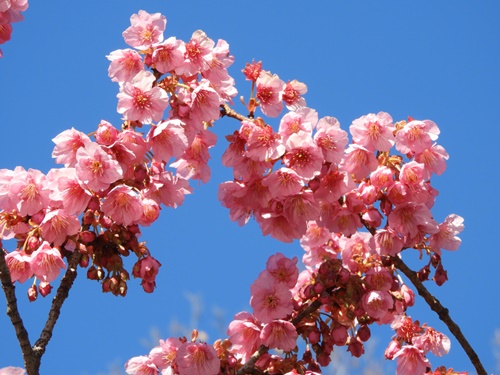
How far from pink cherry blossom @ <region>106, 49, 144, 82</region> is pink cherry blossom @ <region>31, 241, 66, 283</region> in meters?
0.72

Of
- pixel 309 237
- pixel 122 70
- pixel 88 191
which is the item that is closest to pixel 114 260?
pixel 88 191

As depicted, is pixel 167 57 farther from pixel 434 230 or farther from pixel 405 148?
pixel 434 230

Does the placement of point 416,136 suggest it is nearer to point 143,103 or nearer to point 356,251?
point 356,251

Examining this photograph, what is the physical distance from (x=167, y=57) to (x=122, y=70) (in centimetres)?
20

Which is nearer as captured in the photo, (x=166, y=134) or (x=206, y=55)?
(x=166, y=134)

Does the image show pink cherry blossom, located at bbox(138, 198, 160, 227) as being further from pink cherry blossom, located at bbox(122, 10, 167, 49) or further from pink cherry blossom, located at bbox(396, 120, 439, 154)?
pink cherry blossom, located at bbox(396, 120, 439, 154)

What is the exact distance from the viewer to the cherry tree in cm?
262

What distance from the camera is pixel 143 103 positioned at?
275 cm

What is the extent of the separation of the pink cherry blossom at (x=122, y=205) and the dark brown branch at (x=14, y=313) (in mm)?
366

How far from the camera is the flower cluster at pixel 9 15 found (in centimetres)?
305

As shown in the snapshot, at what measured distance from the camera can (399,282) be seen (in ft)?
10.4

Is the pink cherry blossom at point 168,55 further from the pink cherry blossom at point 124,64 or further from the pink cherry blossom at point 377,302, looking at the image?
the pink cherry blossom at point 377,302

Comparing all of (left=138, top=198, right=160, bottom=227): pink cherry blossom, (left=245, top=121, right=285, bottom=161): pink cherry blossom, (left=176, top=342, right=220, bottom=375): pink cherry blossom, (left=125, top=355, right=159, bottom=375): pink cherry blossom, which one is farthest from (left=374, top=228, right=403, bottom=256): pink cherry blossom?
(left=125, top=355, right=159, bottom=375): pink cherry blossom

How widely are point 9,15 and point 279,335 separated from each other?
1.61 meters
